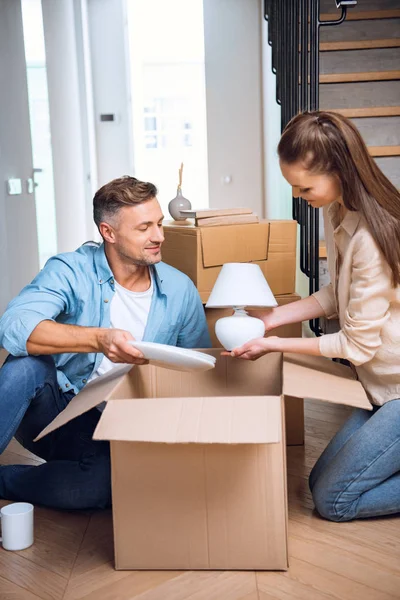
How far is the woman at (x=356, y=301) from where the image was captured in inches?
65.6

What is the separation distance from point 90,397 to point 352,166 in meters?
0.79

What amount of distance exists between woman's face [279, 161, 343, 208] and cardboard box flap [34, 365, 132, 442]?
60 cm

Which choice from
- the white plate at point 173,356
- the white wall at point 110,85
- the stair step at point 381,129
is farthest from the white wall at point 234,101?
the white plate at point 173,356

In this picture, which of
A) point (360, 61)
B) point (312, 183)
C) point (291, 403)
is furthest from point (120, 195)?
point (360, 61)

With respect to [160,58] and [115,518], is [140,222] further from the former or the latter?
[160,58]

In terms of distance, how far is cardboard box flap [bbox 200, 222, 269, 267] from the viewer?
2299 millimetres

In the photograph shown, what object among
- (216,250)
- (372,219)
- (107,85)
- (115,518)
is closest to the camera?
(115,518)

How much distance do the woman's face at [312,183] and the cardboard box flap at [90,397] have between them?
598 mm

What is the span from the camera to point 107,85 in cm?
705

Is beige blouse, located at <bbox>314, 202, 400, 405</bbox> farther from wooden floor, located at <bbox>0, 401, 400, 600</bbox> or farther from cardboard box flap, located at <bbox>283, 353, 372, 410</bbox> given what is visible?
wooden floor, located at <bbox>0, 401, 400, 600</bbox>

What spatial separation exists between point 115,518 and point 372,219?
88 cm

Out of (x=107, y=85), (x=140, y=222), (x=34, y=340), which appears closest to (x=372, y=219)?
(x=140, y=222)

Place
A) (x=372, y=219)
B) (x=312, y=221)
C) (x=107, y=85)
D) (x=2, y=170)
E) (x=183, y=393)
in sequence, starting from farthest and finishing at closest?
(x=107, y=85), (x=2, y=170), (x=312, y=221), (x=183, y=393), (x=372, y=219)

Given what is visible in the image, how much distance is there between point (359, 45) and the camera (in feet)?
11.0
